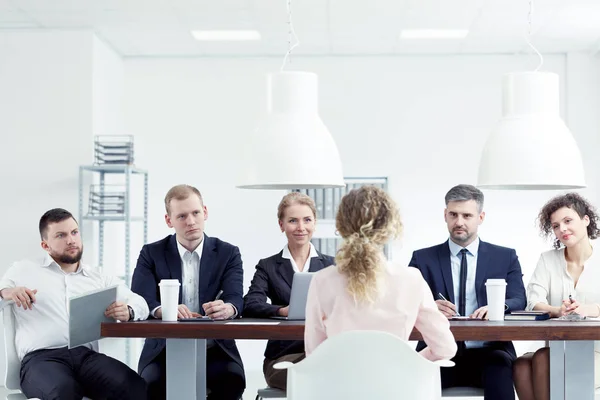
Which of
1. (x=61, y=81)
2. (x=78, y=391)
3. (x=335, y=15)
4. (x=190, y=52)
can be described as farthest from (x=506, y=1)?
(x=78, y=391)

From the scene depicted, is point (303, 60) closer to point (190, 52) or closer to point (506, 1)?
point (190, 52)

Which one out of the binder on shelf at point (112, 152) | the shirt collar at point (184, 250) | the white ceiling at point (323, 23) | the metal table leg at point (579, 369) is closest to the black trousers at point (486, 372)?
the metal table leg at point (579, 369)

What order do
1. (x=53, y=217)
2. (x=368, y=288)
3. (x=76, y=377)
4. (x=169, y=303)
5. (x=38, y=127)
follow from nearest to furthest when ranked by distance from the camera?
(x=368, y=288), (x=169, y=303), (x=76, y=377), (x=53, y=217), (x=38, y=127)

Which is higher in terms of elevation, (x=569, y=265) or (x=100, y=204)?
(x=100, y=204)

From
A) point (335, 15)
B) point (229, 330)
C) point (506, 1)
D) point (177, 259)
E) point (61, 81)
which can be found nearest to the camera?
point (229, 330)

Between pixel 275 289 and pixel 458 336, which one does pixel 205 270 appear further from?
pixel 458 336

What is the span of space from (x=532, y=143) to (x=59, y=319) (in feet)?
7.13

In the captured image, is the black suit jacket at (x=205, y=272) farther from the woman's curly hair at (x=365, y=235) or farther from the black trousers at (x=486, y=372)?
the woman's curly hair at (x=365, y=235)

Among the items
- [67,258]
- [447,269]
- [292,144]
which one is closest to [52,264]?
[67,258]

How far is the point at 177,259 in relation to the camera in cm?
369

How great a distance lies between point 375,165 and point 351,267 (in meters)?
4.98

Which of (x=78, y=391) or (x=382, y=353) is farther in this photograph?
(x=78, y=391)

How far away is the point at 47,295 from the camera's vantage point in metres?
3.69

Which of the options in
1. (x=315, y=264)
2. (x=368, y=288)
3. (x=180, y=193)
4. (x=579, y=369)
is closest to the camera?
(x=368, y=288)
